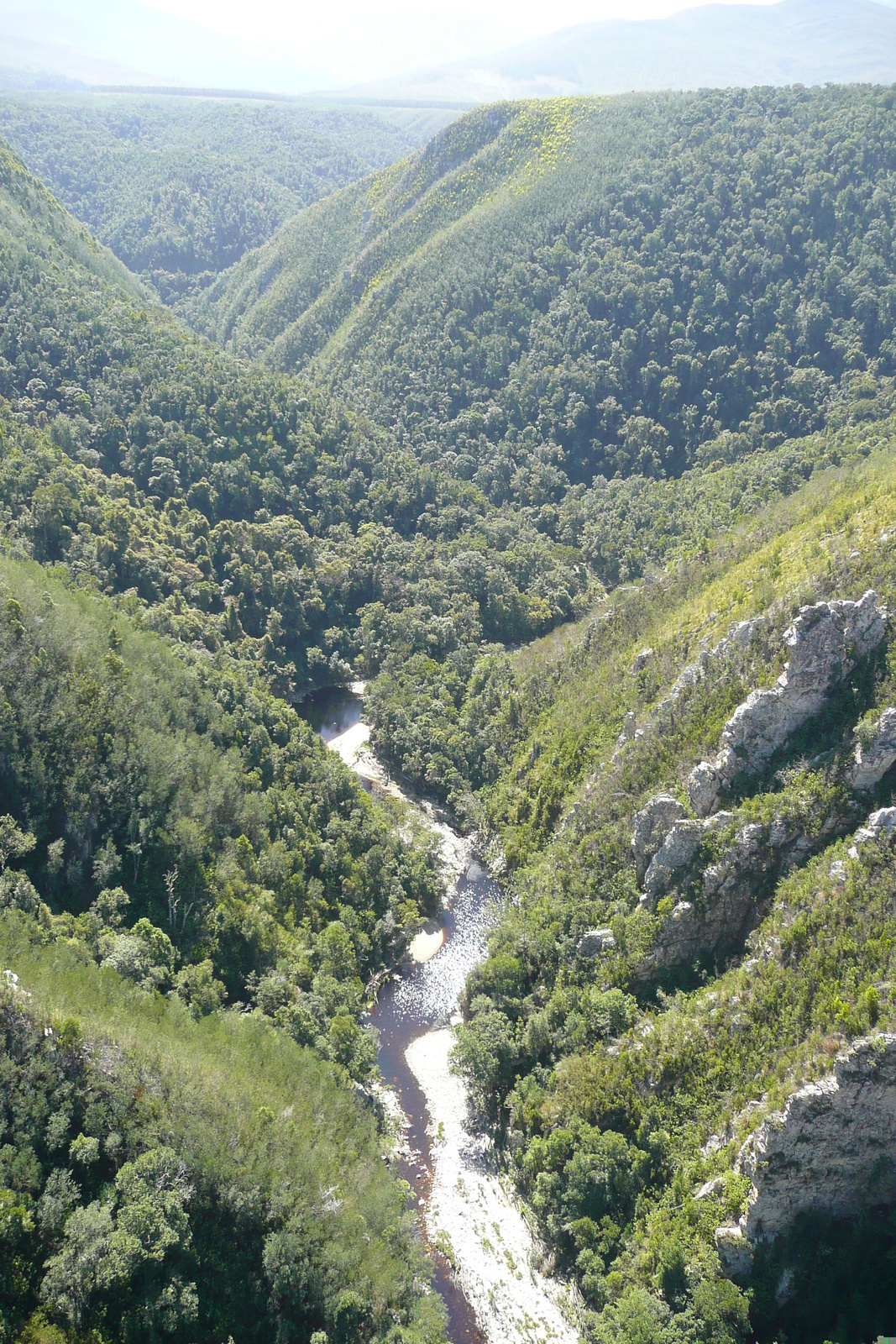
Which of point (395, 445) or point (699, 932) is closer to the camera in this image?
point (699, 932)

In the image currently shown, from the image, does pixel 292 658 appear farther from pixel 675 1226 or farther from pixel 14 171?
pixel 14 171

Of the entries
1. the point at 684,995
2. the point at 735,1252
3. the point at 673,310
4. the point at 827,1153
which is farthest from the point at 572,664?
the point at 673,310

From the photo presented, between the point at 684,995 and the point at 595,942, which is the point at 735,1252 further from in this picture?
the point at 595,942

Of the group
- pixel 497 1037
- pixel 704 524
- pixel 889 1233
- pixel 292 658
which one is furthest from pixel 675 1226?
Result: pixel 704 524

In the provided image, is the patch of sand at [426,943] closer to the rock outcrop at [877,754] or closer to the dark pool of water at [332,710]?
the dark pool of water at [332,710]

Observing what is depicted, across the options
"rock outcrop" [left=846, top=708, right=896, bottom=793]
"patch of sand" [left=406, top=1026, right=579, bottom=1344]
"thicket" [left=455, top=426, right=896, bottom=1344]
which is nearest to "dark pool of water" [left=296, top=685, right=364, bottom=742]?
"thicket" [left=455, top=426, right=896, bottom=1344]

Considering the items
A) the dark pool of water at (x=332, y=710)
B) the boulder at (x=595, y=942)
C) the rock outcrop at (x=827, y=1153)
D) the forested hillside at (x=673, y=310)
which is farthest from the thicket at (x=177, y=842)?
the forested hillside at (x=673, y=310)
